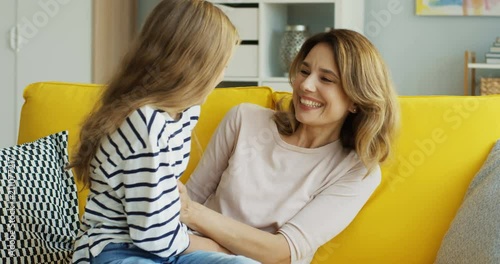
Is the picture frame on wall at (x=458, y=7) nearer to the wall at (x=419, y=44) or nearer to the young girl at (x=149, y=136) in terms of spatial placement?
the wall at (x=419, y=44)

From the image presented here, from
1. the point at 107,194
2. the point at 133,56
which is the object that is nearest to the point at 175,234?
the point at 107,194

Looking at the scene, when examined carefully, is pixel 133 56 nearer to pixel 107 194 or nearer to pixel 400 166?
pixel 107 194

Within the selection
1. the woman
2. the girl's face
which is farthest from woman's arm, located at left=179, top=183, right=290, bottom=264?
the girl's face

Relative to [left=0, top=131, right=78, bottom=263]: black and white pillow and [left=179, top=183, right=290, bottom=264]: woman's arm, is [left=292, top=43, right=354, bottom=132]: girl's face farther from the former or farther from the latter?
[left=0, top=131, right=78, bottom=263]: black and white pillow

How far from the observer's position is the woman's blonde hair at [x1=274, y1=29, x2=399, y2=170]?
191 centimetres

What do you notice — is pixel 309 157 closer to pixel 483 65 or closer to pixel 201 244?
pixel 201 244

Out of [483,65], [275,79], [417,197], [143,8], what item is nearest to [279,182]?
[417,197]

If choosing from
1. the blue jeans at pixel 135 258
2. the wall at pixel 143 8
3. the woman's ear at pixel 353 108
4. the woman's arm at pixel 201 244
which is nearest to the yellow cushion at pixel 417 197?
the woman's ear at pixel 353 108

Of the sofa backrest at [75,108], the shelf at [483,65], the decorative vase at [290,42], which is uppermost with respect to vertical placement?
the decorative vase at [290,42]

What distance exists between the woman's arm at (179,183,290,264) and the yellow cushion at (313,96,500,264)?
194 millimetres

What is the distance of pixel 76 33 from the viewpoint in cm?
381

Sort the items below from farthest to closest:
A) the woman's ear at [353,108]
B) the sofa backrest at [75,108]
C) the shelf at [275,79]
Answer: the shelf at [275,79]
the sofa backrest at [75,108]
the woman's ear at [353,108]

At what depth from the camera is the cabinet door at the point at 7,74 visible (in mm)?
3703

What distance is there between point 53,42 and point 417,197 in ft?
7.55
